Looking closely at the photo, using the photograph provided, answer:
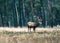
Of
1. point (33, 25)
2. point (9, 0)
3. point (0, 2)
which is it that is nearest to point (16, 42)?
point (33, 25)

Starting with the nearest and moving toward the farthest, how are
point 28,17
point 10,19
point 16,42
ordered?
1. point 16,42
2. point 28,17
3. point 10,19

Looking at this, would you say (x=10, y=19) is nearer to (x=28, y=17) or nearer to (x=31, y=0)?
(x=28, y=17)

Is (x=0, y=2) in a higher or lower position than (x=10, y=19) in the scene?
higher

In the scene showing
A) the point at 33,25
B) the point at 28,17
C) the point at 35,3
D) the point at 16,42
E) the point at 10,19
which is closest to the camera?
the point at 16,42

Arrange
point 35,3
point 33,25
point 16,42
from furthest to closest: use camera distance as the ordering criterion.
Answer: point 35,3, point 33,25, point 16,42

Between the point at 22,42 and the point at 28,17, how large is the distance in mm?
61126

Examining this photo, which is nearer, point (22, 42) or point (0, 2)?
point (22, 42)

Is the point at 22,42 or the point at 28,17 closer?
the point at 22,42

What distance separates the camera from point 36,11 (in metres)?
72.9

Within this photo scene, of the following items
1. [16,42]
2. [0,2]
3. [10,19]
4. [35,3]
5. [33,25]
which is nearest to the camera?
[16,42]

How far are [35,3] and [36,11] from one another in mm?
3443

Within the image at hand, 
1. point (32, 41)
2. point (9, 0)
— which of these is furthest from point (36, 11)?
point (32, 41)

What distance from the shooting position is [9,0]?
2808 inches

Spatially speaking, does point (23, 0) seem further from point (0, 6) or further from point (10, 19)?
point (10, 19)
